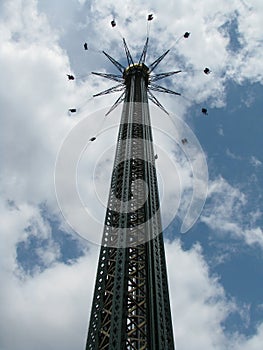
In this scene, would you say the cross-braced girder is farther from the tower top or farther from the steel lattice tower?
the tower top

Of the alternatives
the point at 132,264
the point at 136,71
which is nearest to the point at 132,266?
the point at 132,264

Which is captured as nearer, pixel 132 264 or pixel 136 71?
pixel 132 264

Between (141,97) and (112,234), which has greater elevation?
(141,97)

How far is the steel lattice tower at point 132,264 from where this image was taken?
17.0 m

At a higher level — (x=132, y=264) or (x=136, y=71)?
(x=136, y=71)

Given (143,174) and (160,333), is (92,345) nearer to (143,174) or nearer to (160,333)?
(160,333)

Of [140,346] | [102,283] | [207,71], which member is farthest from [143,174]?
[207,71]

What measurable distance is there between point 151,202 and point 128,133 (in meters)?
6.89

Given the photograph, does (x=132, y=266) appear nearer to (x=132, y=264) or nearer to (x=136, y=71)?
(x=132, y=264)

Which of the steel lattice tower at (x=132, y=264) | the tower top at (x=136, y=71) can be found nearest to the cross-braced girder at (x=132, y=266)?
the steel lattice tower at (x=132, y=264)

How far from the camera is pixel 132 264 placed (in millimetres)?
20562

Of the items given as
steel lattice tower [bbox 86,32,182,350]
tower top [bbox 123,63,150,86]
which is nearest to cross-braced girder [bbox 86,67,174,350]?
steel lattice tower [bbox 86,32,182,350]

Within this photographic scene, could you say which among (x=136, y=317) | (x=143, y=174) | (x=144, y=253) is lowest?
(x=136, y=317)

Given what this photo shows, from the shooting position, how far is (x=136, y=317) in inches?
720
